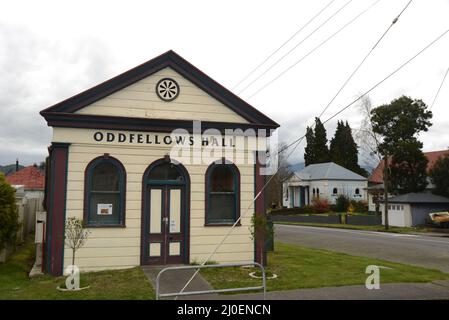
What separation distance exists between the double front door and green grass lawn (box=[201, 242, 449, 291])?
1.14 meters

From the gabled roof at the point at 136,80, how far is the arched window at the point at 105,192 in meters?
1.09

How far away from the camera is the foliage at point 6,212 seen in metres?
11.1

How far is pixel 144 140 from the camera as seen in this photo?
11.3 metres

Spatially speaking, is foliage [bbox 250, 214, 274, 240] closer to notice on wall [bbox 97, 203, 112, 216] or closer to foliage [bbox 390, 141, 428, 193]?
notice on wall [bbox 97, 203, 112, 216]

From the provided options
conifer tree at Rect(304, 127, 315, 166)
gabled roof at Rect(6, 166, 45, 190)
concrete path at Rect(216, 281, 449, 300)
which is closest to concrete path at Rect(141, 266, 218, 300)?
concrete path at Rect(216, 281, 449, 300)

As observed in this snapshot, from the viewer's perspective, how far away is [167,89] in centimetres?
1166

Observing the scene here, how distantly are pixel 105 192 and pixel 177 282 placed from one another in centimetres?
327

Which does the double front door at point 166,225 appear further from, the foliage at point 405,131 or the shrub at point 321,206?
the shrub at point 321,206

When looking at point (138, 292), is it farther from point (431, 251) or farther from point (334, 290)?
point (431, 251)

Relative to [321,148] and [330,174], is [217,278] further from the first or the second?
[321,148]

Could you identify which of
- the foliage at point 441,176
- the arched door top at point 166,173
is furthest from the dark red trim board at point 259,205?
the foliage at point 441,176

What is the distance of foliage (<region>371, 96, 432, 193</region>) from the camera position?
36094 millimetres

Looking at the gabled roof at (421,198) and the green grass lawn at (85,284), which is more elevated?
the gabled roof at (421,198)

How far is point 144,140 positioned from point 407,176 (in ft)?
105
